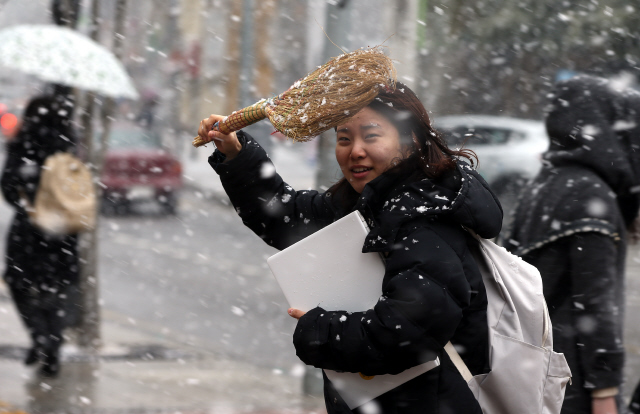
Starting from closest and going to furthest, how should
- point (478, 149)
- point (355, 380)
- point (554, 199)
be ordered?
1. point (355, 380)
2. point (554, 199)
3. point (478, 149)

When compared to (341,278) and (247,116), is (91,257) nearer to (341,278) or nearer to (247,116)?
(247,116)

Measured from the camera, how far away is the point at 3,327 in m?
6.90

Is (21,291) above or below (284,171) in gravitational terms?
above

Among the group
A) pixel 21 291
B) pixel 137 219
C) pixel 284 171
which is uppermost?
pixel 21 291

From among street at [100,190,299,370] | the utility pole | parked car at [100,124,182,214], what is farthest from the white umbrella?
parked car at [100,124,182,214]

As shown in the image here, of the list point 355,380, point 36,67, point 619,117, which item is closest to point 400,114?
point 355,380

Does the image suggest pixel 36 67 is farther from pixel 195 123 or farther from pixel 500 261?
pixel 195 123

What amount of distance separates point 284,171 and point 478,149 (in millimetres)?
11790

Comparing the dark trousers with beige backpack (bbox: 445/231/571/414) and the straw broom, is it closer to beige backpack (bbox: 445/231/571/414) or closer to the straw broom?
the straw broom

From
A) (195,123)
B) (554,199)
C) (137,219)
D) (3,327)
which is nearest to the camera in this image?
(554,199)

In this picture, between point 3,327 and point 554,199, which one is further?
point 3,327

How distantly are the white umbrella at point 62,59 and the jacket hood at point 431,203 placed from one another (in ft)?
12.9

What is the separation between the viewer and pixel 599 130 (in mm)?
3072

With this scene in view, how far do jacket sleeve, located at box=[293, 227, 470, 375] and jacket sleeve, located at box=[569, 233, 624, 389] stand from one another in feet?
3.21
